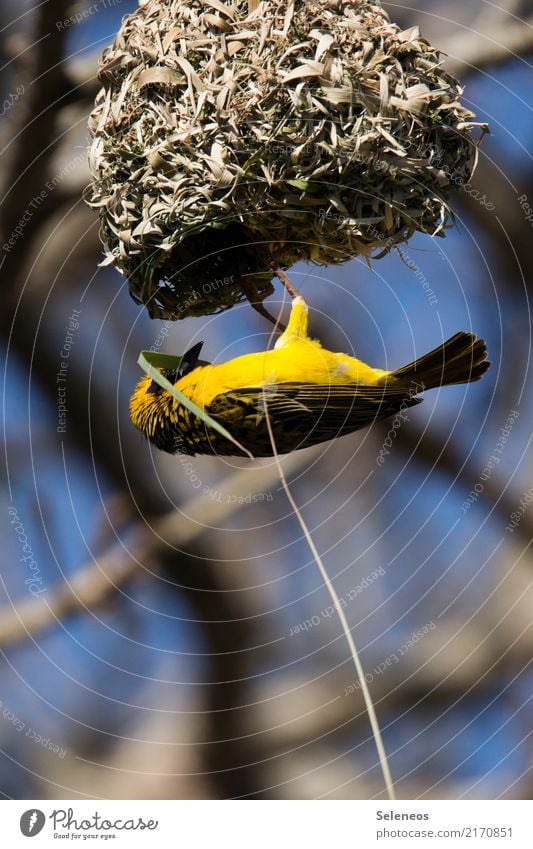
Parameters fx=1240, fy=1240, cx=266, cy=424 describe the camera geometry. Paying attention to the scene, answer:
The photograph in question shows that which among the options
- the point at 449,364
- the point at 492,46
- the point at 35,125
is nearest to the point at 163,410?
the point at 449,364

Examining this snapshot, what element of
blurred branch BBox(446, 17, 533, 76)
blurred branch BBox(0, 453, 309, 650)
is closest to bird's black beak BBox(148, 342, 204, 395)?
blurred branch BBox(0, 453, 309, 650)

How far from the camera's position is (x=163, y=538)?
3.29 m

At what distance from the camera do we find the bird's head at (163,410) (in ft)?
6.88

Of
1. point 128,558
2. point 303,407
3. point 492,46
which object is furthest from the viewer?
point 128,558

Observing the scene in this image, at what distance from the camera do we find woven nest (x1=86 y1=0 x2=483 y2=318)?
78.1 inches

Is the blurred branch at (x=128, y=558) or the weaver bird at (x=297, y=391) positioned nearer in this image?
the weaver bird at (x=297, y=391)

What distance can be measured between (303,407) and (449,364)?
268 millimetres

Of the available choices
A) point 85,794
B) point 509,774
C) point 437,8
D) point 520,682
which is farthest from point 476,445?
point 85,794

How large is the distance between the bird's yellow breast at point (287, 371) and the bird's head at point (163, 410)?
65 millimetres

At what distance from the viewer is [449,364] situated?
6.72 ft

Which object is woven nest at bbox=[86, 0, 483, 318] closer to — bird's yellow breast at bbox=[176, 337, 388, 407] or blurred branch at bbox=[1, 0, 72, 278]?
bird's yellow breast at bbox=[176, 337, 388, 407]

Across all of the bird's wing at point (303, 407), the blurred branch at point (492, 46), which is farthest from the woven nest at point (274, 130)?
the blurred branch at point (492, 46)

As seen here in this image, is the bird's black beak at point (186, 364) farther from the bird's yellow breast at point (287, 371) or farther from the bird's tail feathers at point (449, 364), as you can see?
the bird's tail feathers at point (449, 364)

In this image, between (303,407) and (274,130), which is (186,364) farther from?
(274,130)
